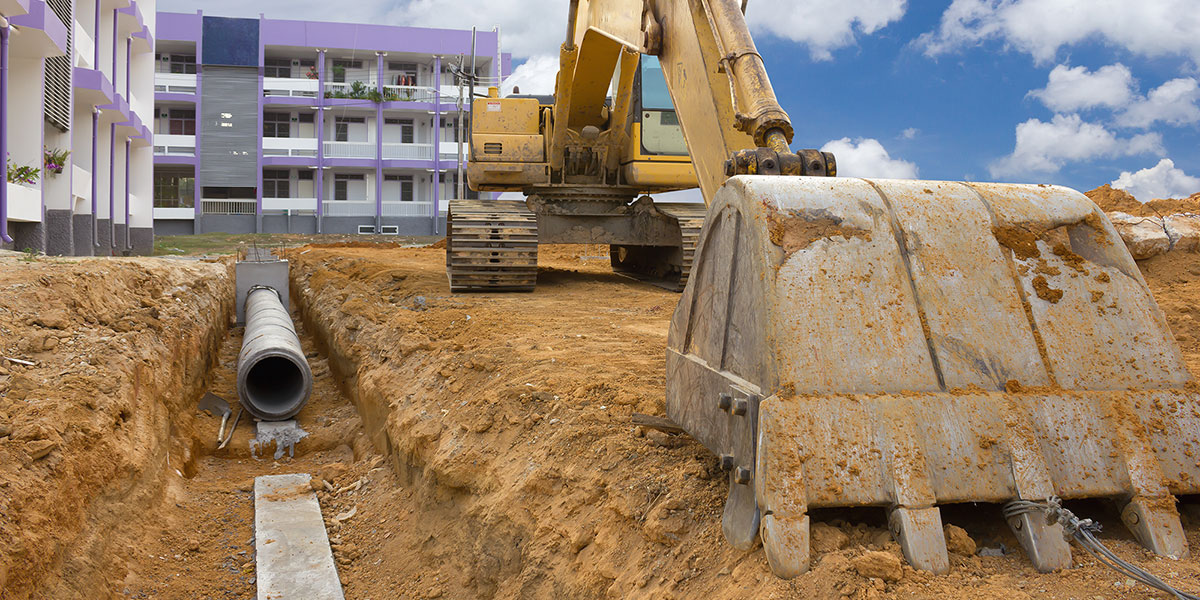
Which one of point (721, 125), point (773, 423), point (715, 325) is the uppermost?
point (721, 125)

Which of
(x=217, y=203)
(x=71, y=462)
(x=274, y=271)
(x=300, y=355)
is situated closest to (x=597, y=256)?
(x=274, y=271)

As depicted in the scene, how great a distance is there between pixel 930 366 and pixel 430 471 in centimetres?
356

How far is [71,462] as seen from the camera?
16.2 ft

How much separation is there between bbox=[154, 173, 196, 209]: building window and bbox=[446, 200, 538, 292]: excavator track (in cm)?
3314

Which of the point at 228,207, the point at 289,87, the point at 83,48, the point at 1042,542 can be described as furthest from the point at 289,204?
the point at 1042,542

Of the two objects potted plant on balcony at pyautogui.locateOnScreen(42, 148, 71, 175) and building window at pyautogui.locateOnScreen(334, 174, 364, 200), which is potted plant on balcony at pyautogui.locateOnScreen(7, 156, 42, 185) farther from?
building window at pyautogui.locateOnScreen(334, 174, 364, 200)

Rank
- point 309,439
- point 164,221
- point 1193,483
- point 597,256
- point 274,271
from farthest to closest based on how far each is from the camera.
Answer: point 164,221, point 597,256, point 274,271, point 309,439, point 1193,483

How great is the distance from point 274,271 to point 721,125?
39.6 feet

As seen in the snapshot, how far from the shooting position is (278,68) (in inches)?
1629

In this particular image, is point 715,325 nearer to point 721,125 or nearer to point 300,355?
point 721,125

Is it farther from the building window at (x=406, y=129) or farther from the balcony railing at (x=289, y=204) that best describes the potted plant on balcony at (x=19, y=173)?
the building window at (x=406, y=129)

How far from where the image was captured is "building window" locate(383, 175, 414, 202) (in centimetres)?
4181

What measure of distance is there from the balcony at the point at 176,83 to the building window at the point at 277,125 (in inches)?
131

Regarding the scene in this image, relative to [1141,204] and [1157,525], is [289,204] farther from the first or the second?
[1157,525]
